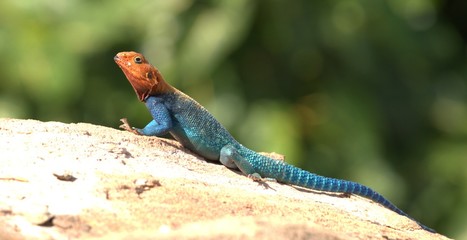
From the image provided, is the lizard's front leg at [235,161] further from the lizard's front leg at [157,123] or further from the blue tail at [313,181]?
the lizard's front leg at [157,123]

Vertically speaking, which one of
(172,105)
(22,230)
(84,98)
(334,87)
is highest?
(334,87)

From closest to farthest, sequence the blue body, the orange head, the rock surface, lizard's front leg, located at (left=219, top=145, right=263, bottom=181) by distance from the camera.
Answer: the rock surface
lizard's front leg, located at (left=219, top=145, right=263, bottom=181)
the blue body
the orange head

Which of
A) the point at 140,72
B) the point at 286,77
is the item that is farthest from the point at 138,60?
the point at 286,77

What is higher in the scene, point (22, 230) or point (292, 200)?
point (292, 200)

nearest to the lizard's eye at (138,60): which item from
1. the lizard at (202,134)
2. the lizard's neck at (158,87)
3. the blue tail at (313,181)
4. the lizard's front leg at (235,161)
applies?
the lizard at (202,134)

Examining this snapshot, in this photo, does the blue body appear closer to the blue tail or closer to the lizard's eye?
the blue tail

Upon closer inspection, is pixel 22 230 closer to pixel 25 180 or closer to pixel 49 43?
pixel 25 180

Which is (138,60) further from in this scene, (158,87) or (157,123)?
(157,123)

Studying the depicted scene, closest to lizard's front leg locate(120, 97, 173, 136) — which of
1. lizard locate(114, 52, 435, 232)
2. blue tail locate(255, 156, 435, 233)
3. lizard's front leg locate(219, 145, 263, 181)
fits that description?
lizard locate(114, 52, 435, 232)

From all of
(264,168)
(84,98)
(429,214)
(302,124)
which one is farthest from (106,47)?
(264,168)
